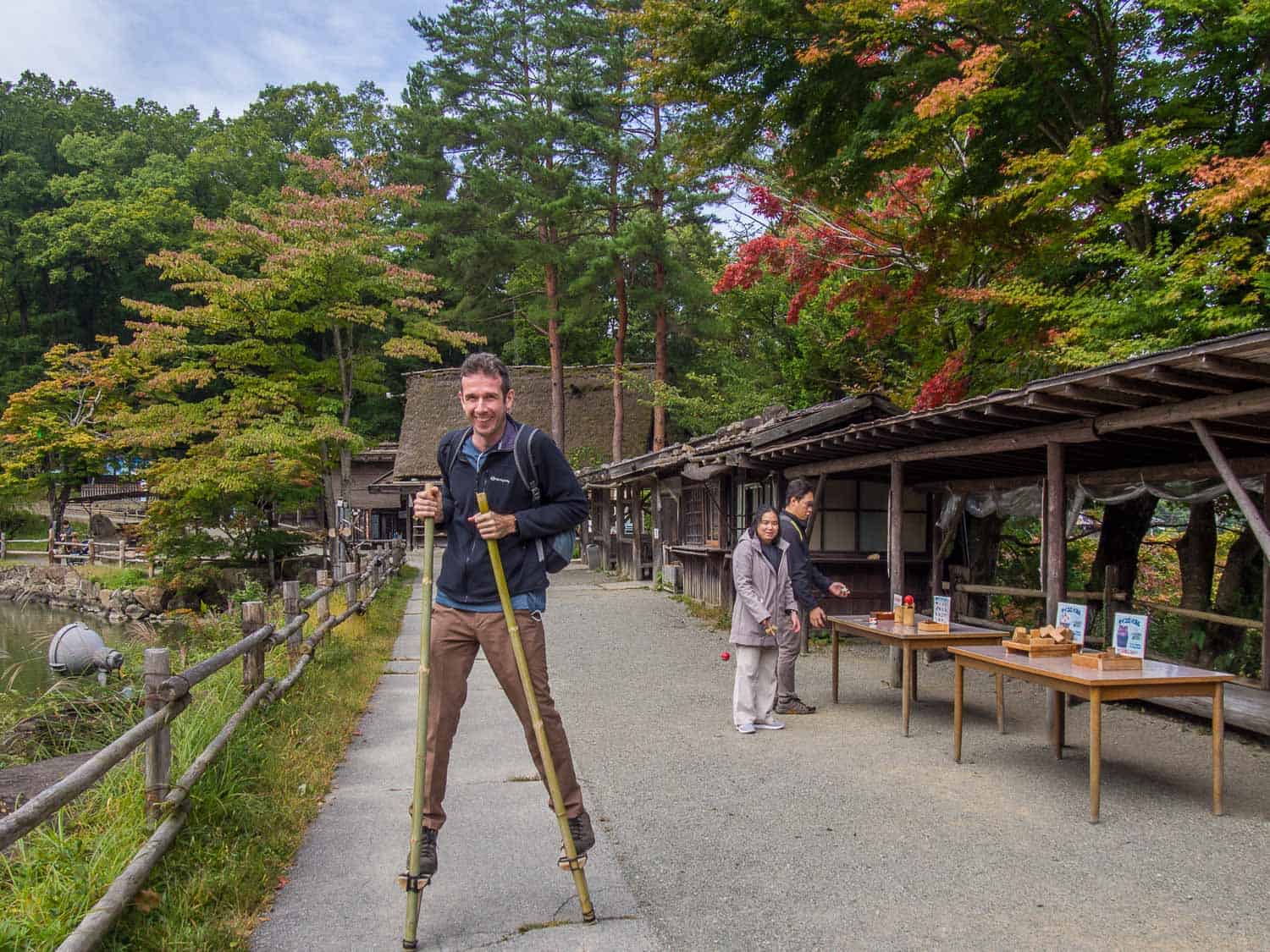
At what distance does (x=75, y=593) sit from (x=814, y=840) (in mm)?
24865

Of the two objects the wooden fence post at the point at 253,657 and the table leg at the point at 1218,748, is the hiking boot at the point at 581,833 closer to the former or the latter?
the wooden fence post at the point at 253,657

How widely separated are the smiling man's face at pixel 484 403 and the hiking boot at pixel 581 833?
1464 mm

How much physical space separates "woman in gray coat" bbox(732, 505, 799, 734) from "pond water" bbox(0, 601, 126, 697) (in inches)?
308

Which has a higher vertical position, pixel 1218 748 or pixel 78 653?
pixel 1218 748

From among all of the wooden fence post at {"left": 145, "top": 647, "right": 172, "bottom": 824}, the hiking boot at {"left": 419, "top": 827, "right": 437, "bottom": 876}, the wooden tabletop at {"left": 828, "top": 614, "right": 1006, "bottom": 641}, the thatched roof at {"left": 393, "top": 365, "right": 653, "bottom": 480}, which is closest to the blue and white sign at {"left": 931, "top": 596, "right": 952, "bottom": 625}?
the wooden tabletop at {"left": 828, "top": 614, "right": 1006, "bottom": 641}

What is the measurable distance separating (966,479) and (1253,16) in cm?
509

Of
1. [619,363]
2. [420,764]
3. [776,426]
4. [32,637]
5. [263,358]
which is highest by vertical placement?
[619,363]

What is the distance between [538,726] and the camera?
10.6ft

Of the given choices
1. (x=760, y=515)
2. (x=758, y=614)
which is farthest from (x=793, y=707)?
(x=760, y=515)

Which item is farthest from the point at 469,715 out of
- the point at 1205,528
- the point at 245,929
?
the point at 1205,528

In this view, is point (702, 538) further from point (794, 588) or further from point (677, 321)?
point (677, 321)

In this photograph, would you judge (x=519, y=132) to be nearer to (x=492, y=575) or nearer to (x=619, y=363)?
(x=619, y=363)

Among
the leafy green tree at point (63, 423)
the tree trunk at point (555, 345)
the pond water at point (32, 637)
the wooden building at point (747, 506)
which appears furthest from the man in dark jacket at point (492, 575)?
the leafy green tree at point (63, 423)

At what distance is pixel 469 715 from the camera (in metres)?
6.90
